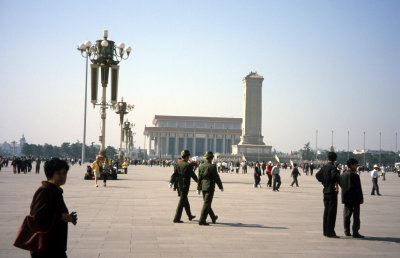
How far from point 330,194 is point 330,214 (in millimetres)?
400

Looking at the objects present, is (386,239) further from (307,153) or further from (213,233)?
(307,153)

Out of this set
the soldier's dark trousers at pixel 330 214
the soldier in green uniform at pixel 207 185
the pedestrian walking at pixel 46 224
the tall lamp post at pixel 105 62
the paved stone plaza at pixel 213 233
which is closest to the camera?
the pedestrian walking at pixel 46 224

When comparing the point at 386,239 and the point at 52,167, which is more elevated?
the point at 52,167

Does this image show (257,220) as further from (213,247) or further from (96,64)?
(96,64)

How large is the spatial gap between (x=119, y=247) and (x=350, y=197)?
15.8ft

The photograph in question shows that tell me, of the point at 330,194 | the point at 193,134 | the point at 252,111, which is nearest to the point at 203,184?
the point at 330,194

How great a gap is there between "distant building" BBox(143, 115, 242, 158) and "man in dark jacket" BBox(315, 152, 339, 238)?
128384mm

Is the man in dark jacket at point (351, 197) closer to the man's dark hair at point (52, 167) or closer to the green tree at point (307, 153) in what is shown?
the man's dark hair at point (52, 167)

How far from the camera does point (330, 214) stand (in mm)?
9242

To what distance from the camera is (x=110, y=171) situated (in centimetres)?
3011

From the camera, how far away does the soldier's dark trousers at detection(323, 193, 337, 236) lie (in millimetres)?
9203

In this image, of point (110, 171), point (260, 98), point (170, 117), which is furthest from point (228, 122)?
point (110, 171)

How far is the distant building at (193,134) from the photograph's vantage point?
142m

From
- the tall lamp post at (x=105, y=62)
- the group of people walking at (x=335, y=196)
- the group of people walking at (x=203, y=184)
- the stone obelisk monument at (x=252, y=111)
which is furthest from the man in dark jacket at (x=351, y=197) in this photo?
the stone obelisk monument at (x=252, y=111)
